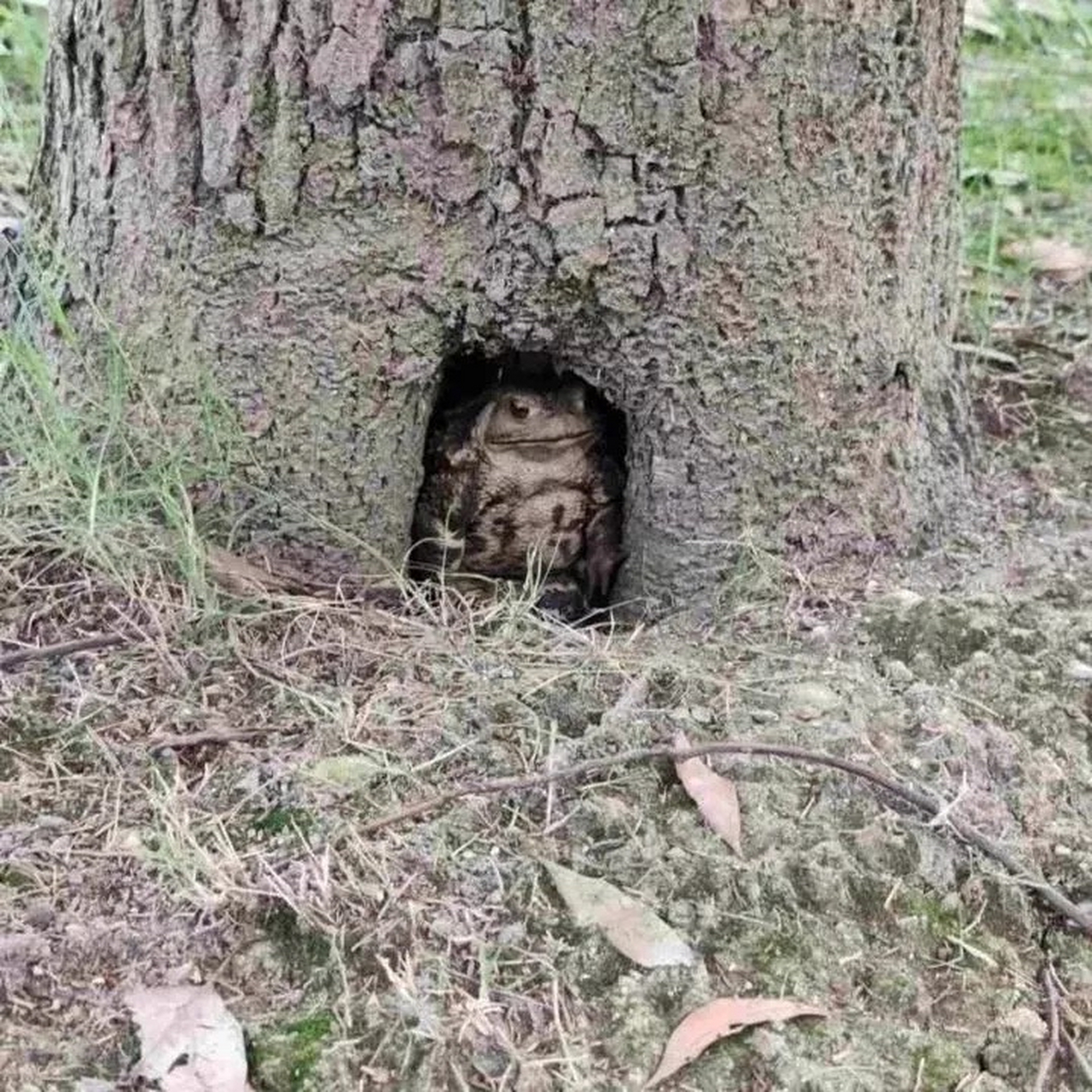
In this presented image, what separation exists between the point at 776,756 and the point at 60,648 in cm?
86

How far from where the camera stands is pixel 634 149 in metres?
1.85

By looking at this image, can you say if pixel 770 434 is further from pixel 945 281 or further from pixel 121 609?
pixel 121 609

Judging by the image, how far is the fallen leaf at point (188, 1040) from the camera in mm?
1343

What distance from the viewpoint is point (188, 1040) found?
4.48ft

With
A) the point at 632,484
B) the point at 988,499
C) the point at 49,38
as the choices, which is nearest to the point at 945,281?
the point at 988,499

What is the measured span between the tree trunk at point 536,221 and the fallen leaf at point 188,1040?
2.60 feet

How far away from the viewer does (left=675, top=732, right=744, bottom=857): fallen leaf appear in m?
1.61

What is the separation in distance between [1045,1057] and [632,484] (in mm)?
978

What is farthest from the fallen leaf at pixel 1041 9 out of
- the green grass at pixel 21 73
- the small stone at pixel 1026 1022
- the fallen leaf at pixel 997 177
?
the small stone at pixel 1026 1022

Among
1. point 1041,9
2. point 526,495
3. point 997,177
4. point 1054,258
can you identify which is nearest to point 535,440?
point 526,495

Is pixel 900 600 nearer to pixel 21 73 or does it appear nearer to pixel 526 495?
pixel 526 495

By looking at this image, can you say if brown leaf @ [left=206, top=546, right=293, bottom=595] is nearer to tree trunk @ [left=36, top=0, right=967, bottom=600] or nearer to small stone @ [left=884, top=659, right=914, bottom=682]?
tree trunk @ [left=36, top=0, right=967, bottom=600]

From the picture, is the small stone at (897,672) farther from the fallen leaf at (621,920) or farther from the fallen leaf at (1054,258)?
the fallen leaf at (1054,258)

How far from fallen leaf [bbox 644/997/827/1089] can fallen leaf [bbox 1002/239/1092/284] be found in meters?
2.00
